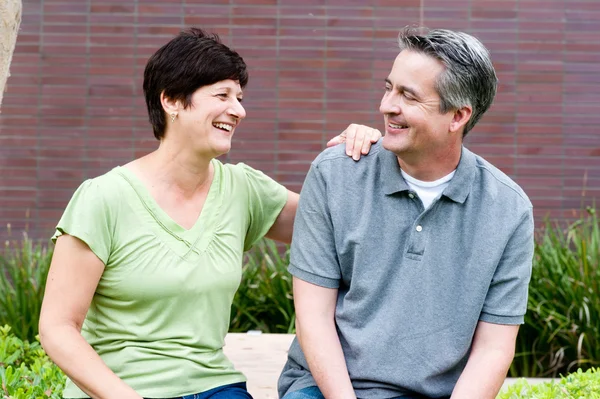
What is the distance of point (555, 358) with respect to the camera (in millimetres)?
5598

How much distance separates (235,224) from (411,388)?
0.83m

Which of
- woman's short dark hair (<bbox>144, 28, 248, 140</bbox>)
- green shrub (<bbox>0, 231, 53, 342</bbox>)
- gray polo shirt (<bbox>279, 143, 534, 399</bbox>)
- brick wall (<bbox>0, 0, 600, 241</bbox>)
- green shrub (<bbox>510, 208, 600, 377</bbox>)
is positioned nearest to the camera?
gray polo shirt (<bbox>279, 143, 534, 399</bbox>)

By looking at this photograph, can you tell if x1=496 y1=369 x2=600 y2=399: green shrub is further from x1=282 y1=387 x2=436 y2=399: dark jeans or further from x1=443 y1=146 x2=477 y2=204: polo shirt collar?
x1=443 y1=146 x2=477 y2=204: polo shirt collar

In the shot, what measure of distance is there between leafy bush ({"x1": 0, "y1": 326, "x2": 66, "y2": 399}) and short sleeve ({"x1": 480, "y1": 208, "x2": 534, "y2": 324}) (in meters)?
1.62

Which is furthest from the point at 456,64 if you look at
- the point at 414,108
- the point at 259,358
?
the point at 259,358

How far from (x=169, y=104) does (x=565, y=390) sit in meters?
1.84

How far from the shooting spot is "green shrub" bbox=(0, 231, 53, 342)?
18.5ft

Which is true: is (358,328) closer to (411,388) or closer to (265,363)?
(411,388)

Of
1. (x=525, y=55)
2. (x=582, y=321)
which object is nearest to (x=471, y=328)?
(x=582, y=321)

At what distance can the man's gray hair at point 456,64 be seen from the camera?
2996 millimetres

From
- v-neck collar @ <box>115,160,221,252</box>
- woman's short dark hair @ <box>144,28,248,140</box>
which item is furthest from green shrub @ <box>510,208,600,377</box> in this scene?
woman's short dark hair @ <box>144,28,248,140</box>

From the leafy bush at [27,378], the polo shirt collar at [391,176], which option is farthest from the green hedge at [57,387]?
the polo shirt collar at [391,176]

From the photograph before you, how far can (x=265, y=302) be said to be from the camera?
5.91 meters

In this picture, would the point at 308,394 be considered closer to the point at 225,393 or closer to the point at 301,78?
the point at 225,393
